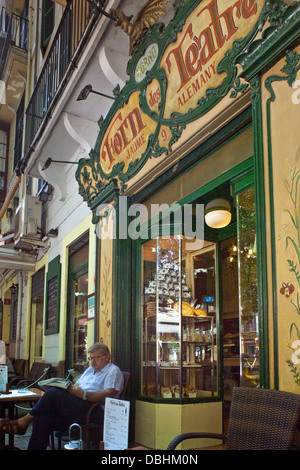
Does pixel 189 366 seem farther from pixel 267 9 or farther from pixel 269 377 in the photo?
pixel 267 9

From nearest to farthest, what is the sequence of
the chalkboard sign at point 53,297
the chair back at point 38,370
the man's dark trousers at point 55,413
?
1. the man's dark trousers at point 55,413
2. the chalkboard sign at point 53,297
3. the chair back at point 38,370

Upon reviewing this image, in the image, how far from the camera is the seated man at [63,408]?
12.4ft

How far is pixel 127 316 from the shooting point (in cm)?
482

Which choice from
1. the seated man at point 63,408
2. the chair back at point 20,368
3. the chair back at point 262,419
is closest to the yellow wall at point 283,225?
the chair back at point 262,419

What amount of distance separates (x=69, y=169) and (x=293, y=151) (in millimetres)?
5680

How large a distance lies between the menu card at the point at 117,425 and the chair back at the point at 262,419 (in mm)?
604

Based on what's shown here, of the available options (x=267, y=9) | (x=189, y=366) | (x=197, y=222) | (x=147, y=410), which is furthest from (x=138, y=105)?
(x=147, y=410)

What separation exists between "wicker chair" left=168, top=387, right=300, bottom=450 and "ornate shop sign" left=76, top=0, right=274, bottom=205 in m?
1.92

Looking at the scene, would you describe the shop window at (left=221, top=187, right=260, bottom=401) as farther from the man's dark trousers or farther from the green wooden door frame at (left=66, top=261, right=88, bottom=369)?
the green wooden door frame at (left=66, top=261, right=88, bottom=369)

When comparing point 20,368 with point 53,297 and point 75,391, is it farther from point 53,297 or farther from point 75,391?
point 75,391

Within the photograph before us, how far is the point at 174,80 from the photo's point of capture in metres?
3.85

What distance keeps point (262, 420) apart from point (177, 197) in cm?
245

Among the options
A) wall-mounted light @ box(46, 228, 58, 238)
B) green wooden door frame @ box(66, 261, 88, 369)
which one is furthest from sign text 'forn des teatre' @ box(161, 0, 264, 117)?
wall-mounted light @ box(46, 228, 58, 238)

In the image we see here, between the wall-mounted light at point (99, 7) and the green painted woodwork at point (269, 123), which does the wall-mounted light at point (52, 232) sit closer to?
the wall-mounted light at point (99, 7)
